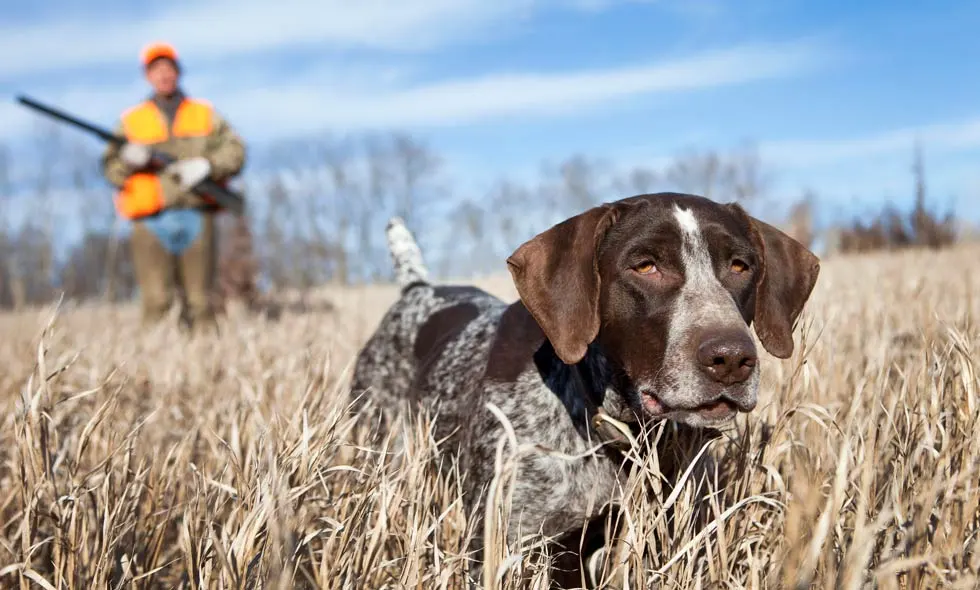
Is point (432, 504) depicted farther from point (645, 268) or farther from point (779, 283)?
point (779, 283)

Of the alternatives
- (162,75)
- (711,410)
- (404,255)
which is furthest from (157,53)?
(711,410)

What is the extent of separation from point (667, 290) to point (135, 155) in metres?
6.63

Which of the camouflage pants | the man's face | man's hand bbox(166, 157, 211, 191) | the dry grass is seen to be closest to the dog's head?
the dry grass

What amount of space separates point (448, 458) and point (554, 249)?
1222 millimetres

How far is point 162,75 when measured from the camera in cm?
813

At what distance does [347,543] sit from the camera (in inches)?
88.8

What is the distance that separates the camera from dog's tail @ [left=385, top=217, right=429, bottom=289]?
202 inches

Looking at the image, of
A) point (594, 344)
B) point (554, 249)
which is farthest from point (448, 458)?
point (554, 249)

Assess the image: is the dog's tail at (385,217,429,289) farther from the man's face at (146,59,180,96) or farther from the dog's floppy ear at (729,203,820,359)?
the man's face at (146,59,180,96)

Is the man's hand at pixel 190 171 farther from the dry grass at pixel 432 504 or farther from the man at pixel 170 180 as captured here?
the dry grass at pixel 432 504

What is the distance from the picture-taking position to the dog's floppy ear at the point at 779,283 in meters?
2.80

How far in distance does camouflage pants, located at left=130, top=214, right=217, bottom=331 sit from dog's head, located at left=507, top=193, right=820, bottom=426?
6141 mm

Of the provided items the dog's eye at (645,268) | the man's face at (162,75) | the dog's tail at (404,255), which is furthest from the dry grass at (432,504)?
the man's face at (162,75)

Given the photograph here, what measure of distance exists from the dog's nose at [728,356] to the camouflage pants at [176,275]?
6647 mm
